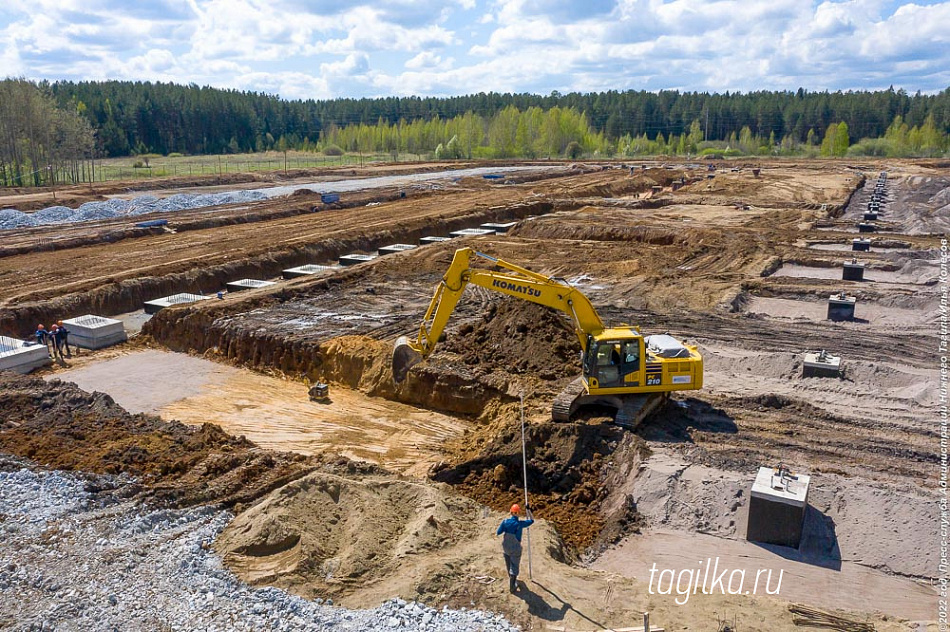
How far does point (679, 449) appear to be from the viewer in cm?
1347

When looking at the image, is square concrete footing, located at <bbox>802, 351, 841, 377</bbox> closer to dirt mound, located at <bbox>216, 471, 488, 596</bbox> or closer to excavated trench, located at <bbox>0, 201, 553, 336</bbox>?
dirt mound, located at <bbox>216, 471, 488, 596</bbox>

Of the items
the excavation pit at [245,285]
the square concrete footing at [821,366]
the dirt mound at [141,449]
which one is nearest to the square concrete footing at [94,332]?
the excavation pit at [245,285]

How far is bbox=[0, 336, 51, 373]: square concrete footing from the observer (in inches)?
797

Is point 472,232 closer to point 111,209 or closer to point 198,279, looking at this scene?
point 198,279

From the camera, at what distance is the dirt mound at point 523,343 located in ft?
59.0

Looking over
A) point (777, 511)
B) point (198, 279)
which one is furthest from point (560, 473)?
point (198, 279)

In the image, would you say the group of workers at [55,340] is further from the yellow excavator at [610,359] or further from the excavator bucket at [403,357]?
the yellow excavator at [610,359]

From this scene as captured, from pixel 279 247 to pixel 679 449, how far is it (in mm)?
24379

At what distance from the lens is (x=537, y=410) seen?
15656 millimetres

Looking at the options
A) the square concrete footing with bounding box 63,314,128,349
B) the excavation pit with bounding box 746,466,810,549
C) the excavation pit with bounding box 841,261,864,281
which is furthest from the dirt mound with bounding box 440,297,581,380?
the excavation pit with bounding box 841,261,864,281

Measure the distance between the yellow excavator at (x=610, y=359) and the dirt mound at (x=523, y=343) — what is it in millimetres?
2790

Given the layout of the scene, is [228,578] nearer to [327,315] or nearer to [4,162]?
[327,315]

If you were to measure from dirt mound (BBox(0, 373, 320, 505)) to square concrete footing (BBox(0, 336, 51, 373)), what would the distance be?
4.55 metres

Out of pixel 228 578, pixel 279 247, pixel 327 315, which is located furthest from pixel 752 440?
pixel 279 247
